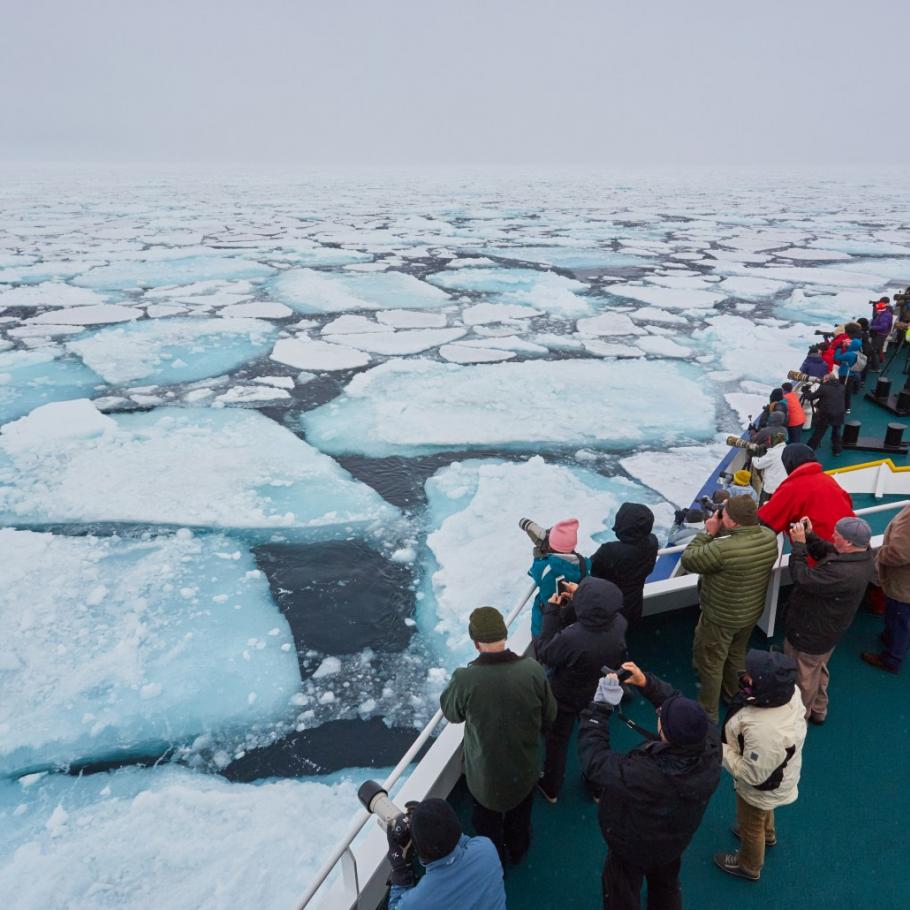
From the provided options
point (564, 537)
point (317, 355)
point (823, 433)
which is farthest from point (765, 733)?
point (317, 355)

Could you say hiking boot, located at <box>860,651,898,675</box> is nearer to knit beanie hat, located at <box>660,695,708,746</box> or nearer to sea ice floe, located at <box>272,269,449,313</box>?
knit beanie hat, located at <box>660,695,708,746</box>

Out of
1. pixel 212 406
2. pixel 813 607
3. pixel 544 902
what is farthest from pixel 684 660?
pixel 212 406

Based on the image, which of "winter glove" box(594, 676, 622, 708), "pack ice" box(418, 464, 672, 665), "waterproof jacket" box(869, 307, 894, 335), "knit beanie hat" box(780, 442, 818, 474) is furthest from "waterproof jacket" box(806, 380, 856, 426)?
"winter glove" box(594, 676, 622, 708)

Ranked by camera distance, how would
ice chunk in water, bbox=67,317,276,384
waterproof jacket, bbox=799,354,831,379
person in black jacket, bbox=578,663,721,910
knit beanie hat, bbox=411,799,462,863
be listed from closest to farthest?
knit beanie hat, bbox=411,799,462,863
person in black jacket, bbox=578,663,721,910
waterproof jacket, bbox=799,354,831,379
ice chunk in water, bbox=67,317,276,384

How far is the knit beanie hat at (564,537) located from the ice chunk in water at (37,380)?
599 centimetres

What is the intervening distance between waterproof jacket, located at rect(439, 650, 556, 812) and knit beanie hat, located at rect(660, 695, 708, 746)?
447mm

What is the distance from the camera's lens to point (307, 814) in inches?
105

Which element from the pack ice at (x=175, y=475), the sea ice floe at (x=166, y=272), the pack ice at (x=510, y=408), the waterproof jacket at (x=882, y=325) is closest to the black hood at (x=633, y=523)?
the pack ice at (x=175, y=475)

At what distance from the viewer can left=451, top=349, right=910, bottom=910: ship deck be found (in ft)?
6.79

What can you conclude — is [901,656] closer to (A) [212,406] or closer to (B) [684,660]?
(B) [684,660]

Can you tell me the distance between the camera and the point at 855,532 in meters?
2.26

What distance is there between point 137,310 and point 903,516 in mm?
10524

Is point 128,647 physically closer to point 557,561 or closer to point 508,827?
point 508,827

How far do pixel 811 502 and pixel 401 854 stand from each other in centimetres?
212
